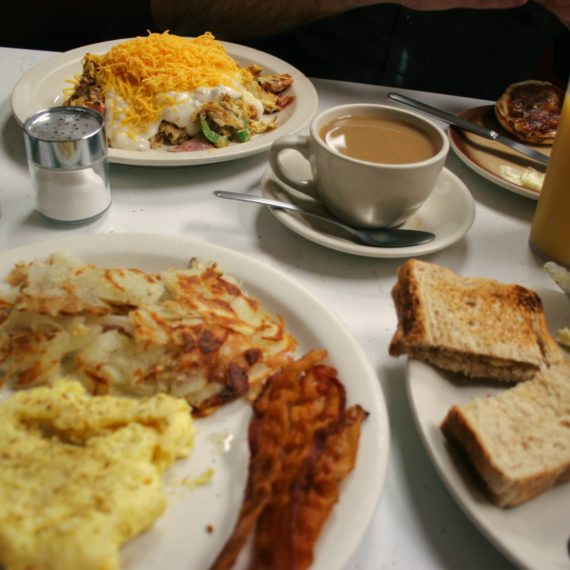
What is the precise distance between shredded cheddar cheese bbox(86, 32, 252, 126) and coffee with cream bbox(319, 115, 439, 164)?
22.2 inches

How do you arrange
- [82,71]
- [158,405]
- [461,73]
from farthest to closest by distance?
[461,73] < [82,71] < [158,405]

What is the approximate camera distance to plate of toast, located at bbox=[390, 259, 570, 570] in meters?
0.95

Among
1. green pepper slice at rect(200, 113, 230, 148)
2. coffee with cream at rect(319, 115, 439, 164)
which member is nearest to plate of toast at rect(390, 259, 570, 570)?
coffee with cream at rect(319, 115, 439, 164)

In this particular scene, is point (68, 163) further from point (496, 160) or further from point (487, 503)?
point (496, 160)

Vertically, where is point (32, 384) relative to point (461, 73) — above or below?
above

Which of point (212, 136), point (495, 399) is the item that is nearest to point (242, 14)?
point (212, 136)

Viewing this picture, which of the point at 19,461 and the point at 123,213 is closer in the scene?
the point at 19,461

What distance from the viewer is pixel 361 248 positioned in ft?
4.93

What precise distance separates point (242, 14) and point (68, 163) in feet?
4.92

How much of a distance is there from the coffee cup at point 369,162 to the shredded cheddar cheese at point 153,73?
0.51 metres

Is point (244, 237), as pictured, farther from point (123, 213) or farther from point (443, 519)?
point (443, 519)

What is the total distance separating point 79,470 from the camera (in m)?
0.89

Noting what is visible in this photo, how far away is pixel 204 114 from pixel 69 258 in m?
0.85

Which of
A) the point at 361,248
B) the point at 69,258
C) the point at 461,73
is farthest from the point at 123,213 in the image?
the point at 461,73
